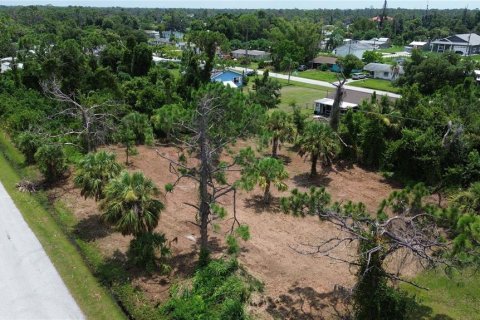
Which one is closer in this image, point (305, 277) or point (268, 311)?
point (268, 311)

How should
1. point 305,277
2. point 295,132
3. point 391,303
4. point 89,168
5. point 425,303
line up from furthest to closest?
point 295,132 < point 89,168 < point 305,277 < point 425,303 < point 391,303

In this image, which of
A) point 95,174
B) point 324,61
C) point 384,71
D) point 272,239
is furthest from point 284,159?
point 324,61

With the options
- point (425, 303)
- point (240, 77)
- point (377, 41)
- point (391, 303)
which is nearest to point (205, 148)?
point (391, 303)

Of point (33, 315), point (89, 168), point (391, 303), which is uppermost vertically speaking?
point (89, 168)

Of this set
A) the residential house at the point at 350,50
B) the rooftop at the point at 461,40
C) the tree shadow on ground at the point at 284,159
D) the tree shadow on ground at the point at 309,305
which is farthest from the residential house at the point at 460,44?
the tree shadow on ground at the point at 309,305

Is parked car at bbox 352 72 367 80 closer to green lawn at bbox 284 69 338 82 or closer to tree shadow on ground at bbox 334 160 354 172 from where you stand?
green lawn at bbox 284 69 338 82

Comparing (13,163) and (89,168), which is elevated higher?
(89,168)

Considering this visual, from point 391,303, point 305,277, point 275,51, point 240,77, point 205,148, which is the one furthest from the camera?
point 275,51

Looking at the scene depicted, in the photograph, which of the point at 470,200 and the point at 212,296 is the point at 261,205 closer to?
the point at 212,296

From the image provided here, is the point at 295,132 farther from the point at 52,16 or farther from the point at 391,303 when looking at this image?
the point at 52,16
